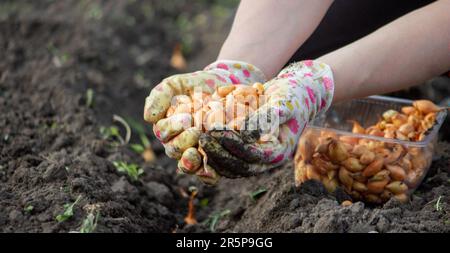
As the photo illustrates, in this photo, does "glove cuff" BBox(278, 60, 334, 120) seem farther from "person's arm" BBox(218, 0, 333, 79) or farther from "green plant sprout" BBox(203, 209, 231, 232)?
"green plant sprout" BBox(203, 209, 231, 232)

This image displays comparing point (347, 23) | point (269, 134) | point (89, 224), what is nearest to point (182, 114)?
point (269, 134)

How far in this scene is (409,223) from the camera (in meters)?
1.59

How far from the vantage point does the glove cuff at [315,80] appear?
1571mm

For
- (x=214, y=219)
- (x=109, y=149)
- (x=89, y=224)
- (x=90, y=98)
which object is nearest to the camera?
(x=89, y=224)

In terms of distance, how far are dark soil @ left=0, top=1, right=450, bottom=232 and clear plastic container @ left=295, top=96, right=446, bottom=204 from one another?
62 mm

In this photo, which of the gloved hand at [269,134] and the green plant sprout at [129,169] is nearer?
the gloved hand at [269,134]

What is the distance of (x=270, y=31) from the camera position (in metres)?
1.93

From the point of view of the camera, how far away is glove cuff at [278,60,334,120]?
1.57 metres

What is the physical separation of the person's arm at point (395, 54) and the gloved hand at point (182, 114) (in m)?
0.30

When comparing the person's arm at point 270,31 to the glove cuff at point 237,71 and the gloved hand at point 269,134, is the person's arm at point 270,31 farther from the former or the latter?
the gloved hand at point 269,134

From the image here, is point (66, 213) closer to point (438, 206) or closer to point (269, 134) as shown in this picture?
point (269, 134)

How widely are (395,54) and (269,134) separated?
0.49m

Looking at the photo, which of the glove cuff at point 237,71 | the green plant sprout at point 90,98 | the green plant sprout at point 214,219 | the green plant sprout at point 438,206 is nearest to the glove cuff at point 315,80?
the glove cuff at point 237,71
